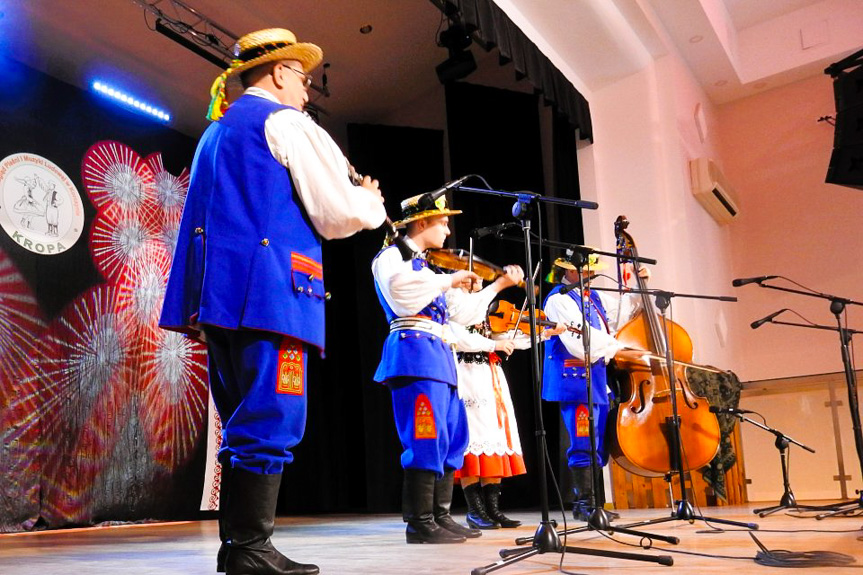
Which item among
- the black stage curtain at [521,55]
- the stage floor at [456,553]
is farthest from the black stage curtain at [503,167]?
the stage floor at [456,553]

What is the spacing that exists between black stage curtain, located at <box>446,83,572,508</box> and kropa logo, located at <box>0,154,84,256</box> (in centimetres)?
338

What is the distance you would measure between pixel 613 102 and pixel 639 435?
391 centimetres

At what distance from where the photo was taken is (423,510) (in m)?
3.15

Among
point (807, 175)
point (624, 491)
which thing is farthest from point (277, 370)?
point (807, 175)

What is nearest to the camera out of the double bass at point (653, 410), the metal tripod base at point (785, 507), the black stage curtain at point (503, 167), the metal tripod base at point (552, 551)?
the metal tripod base at point (552, 551)

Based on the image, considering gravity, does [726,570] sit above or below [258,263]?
below

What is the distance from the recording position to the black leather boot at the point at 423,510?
10.3ft

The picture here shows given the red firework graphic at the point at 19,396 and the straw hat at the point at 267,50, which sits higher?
the straw hat at the point at 267,50

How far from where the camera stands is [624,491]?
19.4ft

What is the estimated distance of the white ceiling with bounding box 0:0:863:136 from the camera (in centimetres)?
637

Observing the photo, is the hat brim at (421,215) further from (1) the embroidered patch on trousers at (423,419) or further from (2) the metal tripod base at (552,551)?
(2) the metal tripod base at (552,551)

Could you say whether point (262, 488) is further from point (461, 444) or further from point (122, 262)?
point (122, 262)

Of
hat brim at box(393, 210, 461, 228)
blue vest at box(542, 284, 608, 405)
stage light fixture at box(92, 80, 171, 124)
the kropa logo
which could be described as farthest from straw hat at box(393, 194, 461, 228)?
stage light fixture at box(92, 80, 171, 124)

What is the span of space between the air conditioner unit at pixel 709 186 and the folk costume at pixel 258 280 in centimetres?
574
